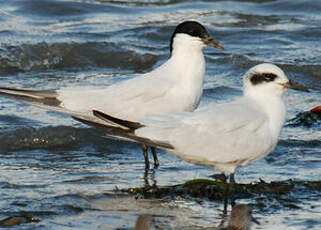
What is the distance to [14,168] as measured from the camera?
6336 millimetres

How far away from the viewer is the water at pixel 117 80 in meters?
5.32

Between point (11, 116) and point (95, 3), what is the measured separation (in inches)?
216

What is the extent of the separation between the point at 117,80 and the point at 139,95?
322cm

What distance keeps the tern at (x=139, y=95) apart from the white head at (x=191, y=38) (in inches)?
4.4

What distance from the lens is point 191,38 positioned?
264 inches

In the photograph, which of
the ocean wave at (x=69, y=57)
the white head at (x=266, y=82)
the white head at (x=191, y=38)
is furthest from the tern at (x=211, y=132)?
the ocean wave at (x=69, y=57)

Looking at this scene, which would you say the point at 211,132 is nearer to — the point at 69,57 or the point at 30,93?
the point at 30,93

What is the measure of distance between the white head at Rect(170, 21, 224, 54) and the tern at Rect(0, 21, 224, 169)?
11cm

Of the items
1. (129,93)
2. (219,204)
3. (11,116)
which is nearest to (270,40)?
(11,116)

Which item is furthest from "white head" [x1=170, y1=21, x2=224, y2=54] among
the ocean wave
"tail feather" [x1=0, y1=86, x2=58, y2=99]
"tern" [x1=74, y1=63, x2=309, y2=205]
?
the ocean wave

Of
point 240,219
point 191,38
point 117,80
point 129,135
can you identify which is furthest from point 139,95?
point 117,80

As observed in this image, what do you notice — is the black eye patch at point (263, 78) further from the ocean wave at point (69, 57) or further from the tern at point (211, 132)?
the ocean wave at point (69, 57)

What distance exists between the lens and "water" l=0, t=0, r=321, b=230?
5.32 m

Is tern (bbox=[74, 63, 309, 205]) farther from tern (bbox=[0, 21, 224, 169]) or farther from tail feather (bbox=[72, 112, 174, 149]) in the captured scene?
tern (bbox=[0, 21, 224, 169])
